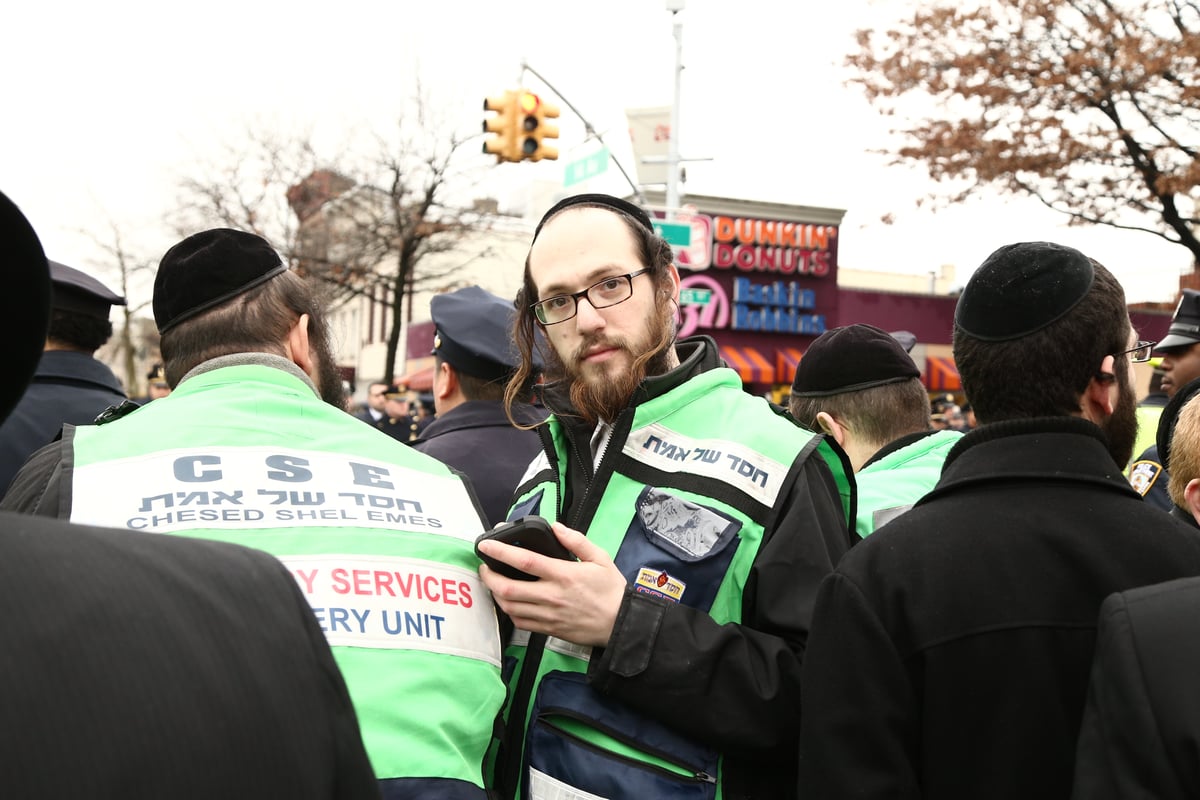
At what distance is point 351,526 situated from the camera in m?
1.86

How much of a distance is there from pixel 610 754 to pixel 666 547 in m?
0.42

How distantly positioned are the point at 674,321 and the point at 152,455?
4.27 feet

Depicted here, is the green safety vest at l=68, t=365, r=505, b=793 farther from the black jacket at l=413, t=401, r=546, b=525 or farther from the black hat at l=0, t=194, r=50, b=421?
the black jacket at l=413, t=401, r=546, b=525

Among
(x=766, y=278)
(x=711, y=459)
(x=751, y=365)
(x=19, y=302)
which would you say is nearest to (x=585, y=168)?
(x=751, y=365)

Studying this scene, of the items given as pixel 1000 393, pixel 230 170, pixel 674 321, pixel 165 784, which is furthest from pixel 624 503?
pixel 230 170

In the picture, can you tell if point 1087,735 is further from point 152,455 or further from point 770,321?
point 770,321

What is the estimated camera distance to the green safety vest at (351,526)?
1.76 metres

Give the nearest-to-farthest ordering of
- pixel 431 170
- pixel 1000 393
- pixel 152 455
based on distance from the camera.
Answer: pixel 152 455, pixel 1000 393, pixel 431 170

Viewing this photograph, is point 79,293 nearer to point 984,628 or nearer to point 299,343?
point 299,343

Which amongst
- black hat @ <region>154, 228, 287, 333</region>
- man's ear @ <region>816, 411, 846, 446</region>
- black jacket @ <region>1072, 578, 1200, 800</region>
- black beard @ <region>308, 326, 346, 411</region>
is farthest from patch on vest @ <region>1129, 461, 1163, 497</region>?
black hat @ <region>154, 228, 287, 333</region>

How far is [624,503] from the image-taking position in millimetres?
2350

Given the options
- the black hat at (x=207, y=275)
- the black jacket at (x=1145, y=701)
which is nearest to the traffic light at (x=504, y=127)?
the black hat at (x=207, y=275)

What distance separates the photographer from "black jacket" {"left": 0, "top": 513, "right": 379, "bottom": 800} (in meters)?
0.82

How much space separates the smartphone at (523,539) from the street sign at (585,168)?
46.9ft
